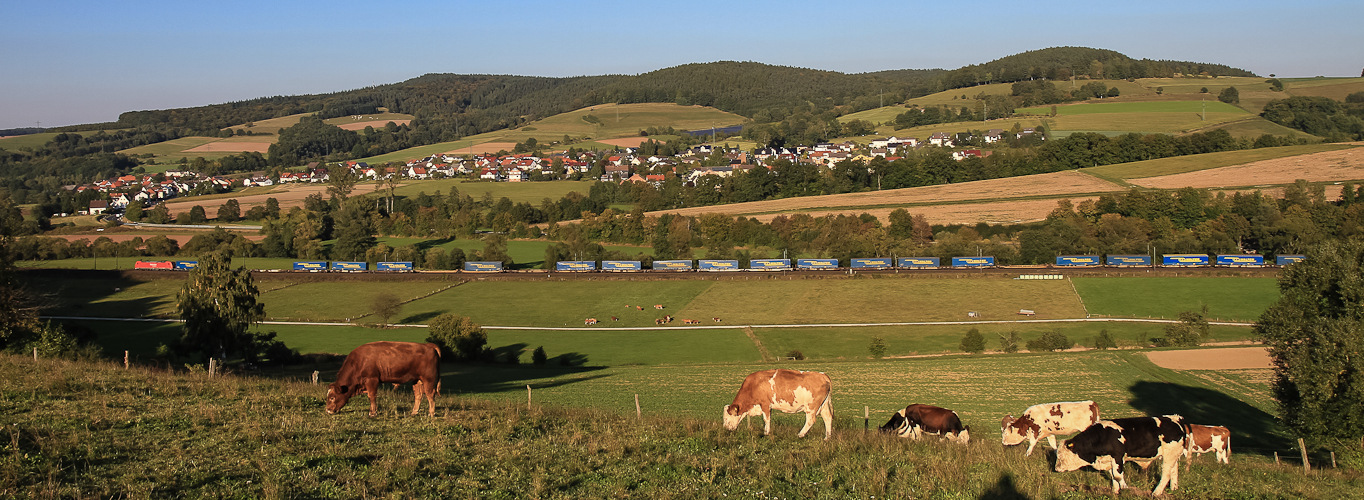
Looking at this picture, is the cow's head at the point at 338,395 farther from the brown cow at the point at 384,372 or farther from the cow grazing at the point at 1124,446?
the cow grazing at the point at 1124,446

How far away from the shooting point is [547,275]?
81.0m

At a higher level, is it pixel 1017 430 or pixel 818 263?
pixel 1017 430

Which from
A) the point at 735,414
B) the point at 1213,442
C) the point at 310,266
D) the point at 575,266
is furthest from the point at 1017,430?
the point at 310,266

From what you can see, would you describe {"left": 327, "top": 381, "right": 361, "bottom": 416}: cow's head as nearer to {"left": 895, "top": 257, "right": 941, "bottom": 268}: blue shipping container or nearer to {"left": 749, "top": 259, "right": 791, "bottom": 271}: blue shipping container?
{"left": 749, "top": 259, "right": 791, "bottom": 271}: blue shipping container

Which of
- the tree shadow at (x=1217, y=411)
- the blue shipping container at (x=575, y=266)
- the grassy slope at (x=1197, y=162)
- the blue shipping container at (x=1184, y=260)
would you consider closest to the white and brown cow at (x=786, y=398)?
the tree shadow at (x=1217, y=411)

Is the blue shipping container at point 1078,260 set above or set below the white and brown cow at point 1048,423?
below

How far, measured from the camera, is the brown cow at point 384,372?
16188 mm

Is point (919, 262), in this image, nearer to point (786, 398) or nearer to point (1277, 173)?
point (1277, 173)

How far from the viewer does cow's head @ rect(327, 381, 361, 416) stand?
15953mm

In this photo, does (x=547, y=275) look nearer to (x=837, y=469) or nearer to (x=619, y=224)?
(x=619, y=224)

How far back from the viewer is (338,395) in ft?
52.7

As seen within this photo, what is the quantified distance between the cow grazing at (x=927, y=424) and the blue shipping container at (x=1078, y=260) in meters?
68.2

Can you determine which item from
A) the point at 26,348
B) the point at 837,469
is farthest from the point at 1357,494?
the point at 26,348

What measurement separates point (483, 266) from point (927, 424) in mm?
73079
